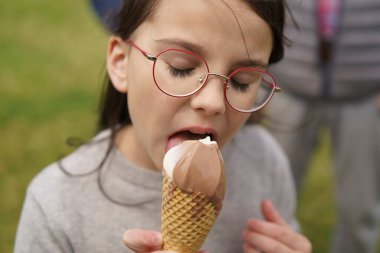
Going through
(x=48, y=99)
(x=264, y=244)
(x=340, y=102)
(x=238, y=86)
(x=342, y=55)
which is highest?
(x=238, y=86)

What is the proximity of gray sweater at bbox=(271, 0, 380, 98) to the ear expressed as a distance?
4.49 feet

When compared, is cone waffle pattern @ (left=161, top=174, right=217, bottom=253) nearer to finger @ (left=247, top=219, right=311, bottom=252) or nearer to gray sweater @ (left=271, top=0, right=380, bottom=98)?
finger @ (left=247, top=219, right=311, bottom=252)

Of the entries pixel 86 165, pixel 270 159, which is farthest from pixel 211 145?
pixel 270 159

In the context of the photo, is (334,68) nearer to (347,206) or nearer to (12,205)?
(347,206)

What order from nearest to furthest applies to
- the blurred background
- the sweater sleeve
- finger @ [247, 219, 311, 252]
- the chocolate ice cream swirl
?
the chocolate ice cream swirl
the sweater sleeve
finger @ [247, 219, 311, 252]
the blurred background

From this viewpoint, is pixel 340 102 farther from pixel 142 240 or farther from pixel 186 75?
pixel 142 240

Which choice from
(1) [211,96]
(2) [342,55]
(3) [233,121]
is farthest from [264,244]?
(2) [342,55]

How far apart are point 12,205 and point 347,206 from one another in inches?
87.1

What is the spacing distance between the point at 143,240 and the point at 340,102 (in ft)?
6.74

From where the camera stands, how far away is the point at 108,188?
166 cm

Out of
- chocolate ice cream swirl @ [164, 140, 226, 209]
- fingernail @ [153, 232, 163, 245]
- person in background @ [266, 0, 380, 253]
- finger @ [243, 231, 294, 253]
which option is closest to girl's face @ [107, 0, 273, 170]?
chocolate ice cream swirl @ [164, 140, 226, 209]

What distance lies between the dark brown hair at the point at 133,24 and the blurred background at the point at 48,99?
60.6 inches

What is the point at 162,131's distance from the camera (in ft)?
4.76

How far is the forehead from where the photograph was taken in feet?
4.44
